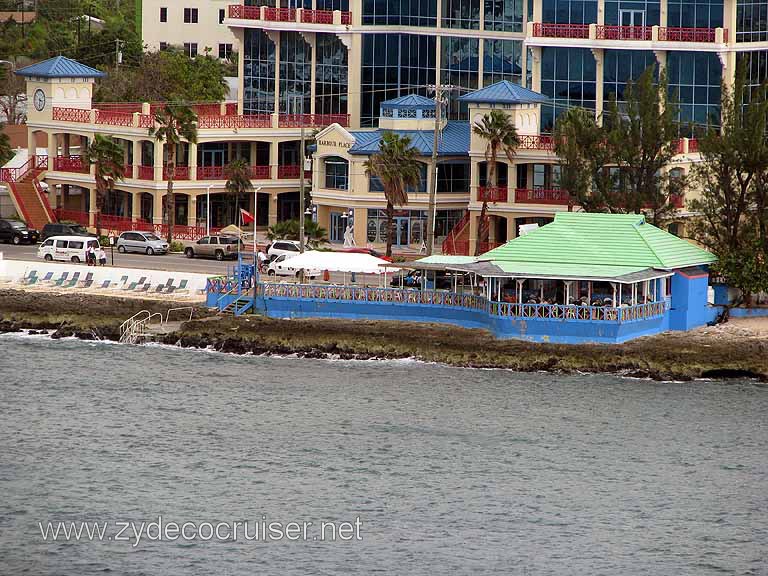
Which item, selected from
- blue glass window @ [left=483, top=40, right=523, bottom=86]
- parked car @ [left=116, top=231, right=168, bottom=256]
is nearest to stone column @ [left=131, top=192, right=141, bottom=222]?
parked car @ [left=116, top=231, right=168, bottom=256]

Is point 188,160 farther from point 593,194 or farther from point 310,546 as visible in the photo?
point 310,546

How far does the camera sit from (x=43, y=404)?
240ft

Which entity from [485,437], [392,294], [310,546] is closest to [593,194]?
[392,294]

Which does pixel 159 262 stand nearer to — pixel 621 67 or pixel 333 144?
pixel 333 144

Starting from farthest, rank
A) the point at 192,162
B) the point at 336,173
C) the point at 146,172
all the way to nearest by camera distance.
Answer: the point at 192,162 → the point at 146,172 → the point at 336,173

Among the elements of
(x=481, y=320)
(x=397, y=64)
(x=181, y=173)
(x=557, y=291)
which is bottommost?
(x=481, y=320)

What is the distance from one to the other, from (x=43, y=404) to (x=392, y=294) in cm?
1727

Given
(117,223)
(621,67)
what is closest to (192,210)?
(117,223)

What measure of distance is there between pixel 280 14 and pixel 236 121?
760 cm

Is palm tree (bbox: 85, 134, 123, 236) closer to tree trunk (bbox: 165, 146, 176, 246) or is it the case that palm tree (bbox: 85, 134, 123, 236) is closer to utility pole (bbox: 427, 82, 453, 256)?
tree trunk (bbox: 165, 146, 176, 246)

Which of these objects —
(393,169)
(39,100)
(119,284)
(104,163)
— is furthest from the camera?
(39,100)

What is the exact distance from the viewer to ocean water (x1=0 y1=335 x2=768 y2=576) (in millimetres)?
55812

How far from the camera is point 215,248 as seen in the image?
9975 centimetres

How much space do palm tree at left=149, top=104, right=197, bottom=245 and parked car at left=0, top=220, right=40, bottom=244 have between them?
7539 millimetres
